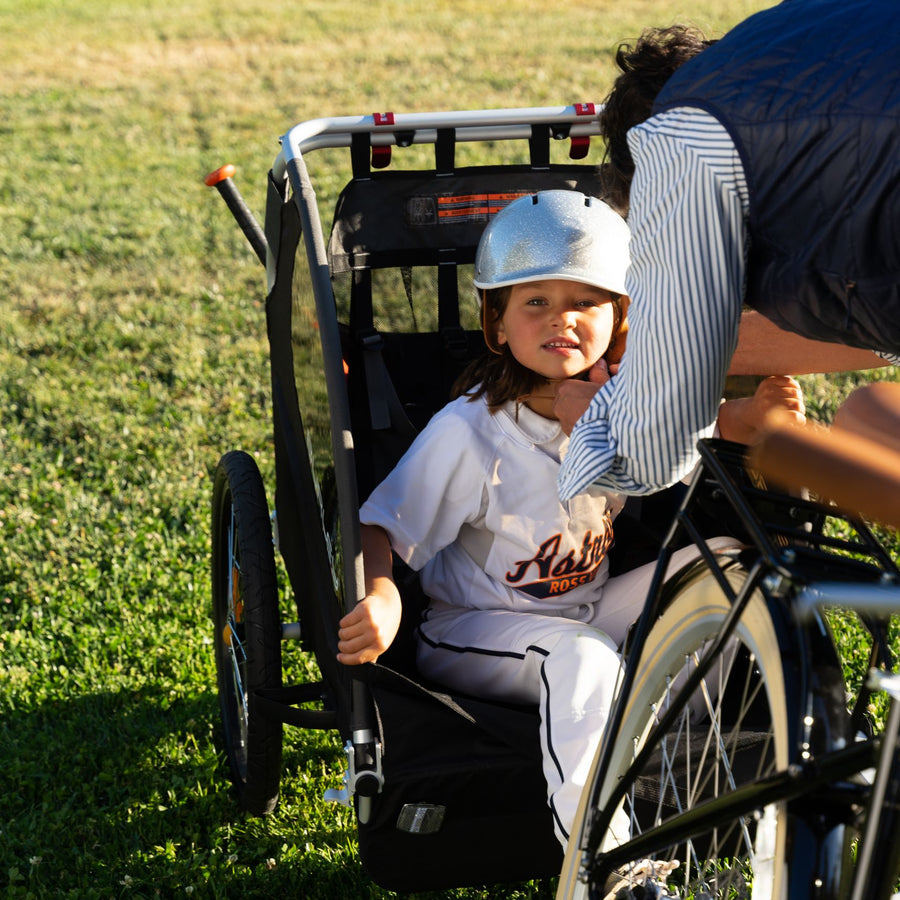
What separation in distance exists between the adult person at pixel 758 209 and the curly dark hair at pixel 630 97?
436 mm

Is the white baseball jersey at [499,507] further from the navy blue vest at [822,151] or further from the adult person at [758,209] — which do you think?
the navy blue vest at [822,151]

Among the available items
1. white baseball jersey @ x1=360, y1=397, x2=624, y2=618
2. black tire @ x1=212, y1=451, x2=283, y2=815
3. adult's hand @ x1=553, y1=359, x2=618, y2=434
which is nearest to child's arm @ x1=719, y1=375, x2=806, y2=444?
adult's hand @ x1=553, y1=359, x2=618, y2=434

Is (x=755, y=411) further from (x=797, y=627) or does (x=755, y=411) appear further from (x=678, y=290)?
(x=797, y=627)

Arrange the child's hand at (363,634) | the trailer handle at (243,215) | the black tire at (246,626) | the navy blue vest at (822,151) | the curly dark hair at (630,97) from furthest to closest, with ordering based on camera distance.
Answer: the trailer handle at (243,215)
the black tire at (246,626)
the child's hand at (363,634)
the curly dark hair at (630,97)
the navy blue vest at (822,151)

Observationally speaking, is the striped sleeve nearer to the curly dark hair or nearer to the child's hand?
the curly dark hair

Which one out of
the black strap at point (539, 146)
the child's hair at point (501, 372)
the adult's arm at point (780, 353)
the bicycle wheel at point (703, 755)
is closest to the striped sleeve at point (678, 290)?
the bicycle wheel at point (703, 755)

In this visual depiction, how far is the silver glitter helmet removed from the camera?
242 cm

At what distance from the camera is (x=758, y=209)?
1.46 m

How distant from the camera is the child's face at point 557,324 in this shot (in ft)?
8.09

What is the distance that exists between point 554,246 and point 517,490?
500 mm

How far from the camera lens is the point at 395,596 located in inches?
89.1

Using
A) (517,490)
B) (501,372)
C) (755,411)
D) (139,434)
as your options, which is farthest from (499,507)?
(139,434)

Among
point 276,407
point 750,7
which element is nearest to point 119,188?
point 276,407

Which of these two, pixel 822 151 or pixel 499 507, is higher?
pixel 822 151
